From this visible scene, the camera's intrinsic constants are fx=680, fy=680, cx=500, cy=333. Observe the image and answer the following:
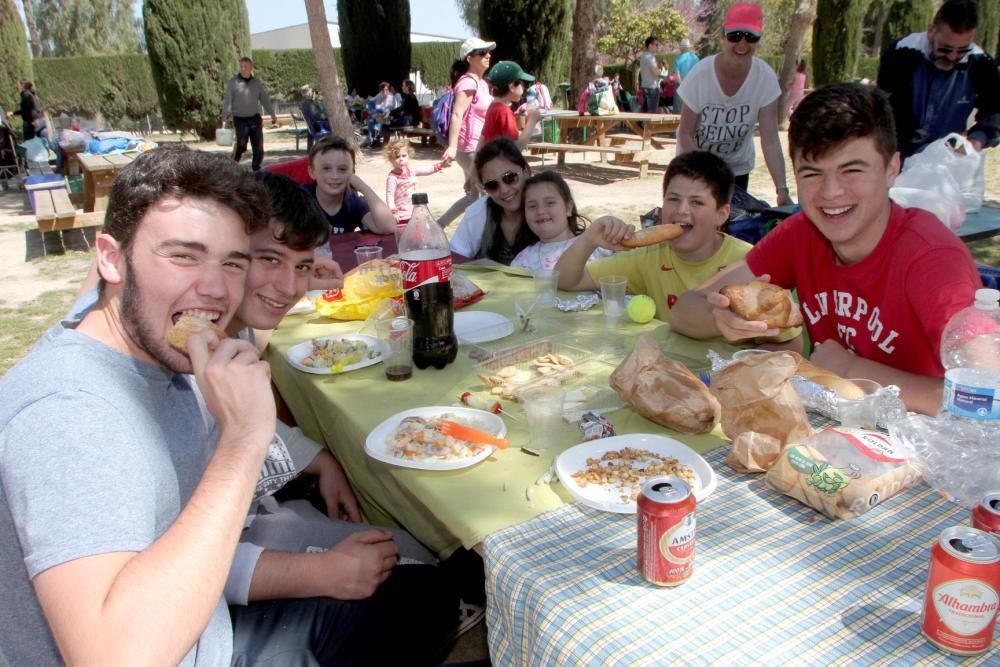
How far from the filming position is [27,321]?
6.37m

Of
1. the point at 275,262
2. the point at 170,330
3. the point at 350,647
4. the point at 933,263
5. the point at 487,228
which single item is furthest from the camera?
the point at 487,228

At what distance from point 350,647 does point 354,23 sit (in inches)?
848

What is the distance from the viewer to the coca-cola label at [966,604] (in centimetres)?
101

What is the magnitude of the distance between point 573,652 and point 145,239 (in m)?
1.22

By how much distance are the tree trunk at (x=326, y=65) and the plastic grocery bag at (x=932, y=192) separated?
11130mm

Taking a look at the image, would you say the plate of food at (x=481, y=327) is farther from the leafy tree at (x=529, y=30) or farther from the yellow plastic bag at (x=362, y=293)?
the leafy tree at (x=529, y=30)

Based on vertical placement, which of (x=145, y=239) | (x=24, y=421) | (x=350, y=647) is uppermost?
(x=145, y=239)

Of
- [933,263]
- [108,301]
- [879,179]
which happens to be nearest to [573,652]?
[108,301]

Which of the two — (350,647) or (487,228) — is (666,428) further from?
(487,228)

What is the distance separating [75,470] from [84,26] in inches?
2306

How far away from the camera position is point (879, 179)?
2.13 meters

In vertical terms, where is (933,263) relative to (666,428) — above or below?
above

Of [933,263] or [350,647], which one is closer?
[350,647]

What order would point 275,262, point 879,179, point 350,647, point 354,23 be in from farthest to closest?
point 354,23 → point 275,262 → point 879,179 → point 350,647
